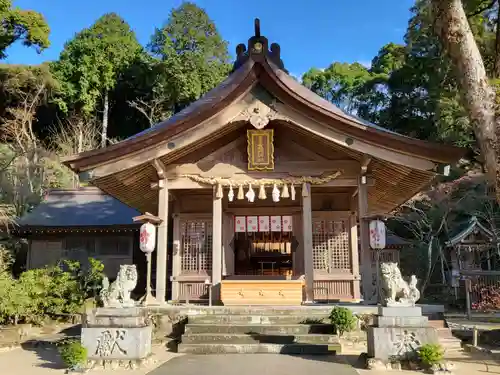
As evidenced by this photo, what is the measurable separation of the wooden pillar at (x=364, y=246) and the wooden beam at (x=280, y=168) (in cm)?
52

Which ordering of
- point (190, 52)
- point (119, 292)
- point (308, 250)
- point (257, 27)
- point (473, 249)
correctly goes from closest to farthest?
point (119, 292)
point (308, 250)
point (257, 27)
point (473, 249)
point (190, 52)

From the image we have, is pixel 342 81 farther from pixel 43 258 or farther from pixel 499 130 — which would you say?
pixel 499 130

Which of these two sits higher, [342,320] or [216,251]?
[216,251]

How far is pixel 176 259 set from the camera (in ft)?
44.7

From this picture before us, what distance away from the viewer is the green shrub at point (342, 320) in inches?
346

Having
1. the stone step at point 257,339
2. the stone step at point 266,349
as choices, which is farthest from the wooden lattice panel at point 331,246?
the stone step at point 266,349

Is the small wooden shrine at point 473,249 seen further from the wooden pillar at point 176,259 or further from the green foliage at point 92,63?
the green foliage at point 92,63

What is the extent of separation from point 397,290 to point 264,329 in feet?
9.59

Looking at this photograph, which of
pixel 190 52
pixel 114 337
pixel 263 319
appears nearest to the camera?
pixel 114 337

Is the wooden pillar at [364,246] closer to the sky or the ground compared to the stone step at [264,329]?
closer to the sky

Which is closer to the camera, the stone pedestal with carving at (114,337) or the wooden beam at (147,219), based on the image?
the stone pedestal with carving at (114,337)

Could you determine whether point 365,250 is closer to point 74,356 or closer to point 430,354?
point 430,354

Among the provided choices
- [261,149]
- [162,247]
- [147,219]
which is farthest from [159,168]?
[261,149]

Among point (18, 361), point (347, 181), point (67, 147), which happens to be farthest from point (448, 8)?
point (67, 147)
